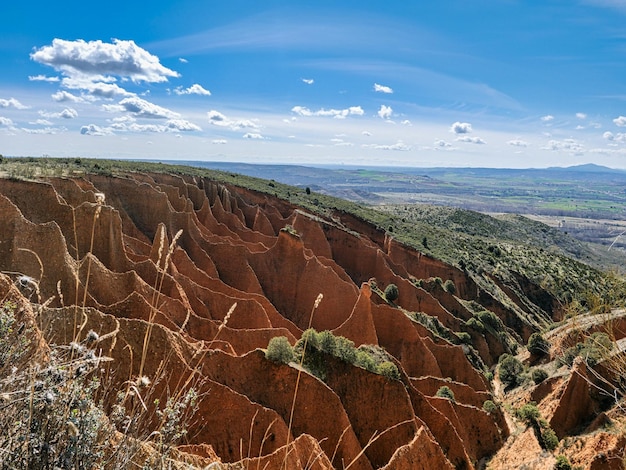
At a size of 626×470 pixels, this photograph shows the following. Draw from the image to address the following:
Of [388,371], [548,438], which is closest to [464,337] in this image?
[548,438]

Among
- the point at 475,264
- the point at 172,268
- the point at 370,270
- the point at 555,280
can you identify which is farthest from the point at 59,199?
the point at 555,280

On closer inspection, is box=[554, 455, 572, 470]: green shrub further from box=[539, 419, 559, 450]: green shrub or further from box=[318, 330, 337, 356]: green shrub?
box=[318, 330, 337, 356]: green shrub

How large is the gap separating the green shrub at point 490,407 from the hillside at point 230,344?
14 cm

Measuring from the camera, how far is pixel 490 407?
30.5 meters

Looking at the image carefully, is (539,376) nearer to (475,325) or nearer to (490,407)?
(490,407)

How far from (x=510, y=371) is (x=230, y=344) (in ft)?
96.5

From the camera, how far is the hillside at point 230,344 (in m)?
4.40

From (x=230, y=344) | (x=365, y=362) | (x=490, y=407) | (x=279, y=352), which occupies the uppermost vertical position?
(x=279, y=352)

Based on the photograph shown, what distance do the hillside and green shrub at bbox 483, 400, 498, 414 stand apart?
144 mm

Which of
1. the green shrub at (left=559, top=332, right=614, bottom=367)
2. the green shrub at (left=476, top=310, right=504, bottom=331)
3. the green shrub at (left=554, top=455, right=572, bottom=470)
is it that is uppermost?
the green shrub at (left=559, top=332, right=614, bottom=367)

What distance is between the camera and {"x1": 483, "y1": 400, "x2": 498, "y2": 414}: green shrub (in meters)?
30.3

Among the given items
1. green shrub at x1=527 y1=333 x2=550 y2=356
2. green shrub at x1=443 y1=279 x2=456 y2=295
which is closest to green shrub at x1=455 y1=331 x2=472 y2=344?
green shrub at x1=527 y1=333 x2=550 y2=356

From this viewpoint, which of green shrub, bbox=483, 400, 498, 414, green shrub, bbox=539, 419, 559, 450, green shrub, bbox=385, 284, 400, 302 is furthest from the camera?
green shrub, bbox=385, 284, 400, 302

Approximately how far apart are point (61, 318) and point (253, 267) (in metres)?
28.1
